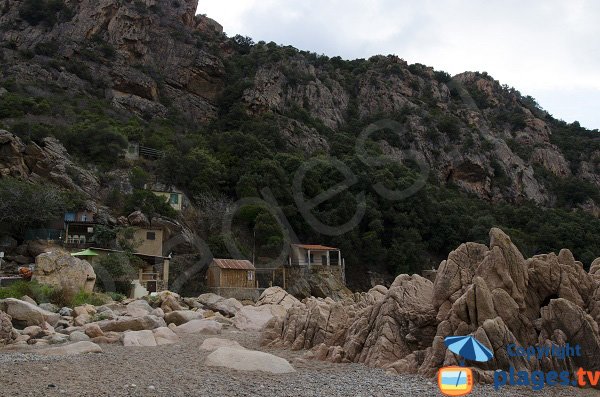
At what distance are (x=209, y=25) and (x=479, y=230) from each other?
70.9 metres

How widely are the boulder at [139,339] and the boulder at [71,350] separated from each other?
135 centimetres

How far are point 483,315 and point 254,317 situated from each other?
38.7 feet

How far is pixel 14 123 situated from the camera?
44969 mm

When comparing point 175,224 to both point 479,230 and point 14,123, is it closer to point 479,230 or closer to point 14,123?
point 14,123

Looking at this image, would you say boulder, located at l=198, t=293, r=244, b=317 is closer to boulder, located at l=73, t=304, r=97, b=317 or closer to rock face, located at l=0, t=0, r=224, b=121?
boulder, located at l=73, t=304, r=97, b=317

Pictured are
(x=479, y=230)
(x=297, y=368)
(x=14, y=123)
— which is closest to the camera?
(x=297, y=368)

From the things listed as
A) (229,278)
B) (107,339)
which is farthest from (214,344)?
(229,278)

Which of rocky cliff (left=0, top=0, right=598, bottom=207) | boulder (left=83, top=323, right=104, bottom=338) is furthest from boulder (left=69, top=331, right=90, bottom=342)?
rocky cliff (left=0, top=0, right=598, bottom=207)

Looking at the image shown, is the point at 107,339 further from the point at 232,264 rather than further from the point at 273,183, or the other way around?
the point at 273,183

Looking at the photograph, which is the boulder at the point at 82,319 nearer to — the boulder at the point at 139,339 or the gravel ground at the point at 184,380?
the boulder at the point at 139,339

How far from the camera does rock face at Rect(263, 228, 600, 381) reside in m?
8.99

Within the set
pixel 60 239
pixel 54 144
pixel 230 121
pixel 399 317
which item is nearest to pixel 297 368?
pixel 399 317

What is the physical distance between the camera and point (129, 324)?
14922 mm

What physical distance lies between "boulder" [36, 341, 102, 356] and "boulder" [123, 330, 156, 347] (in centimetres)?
135
